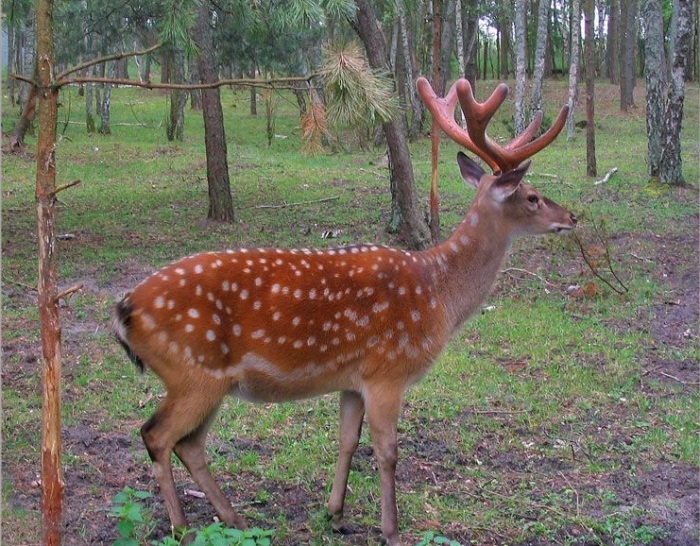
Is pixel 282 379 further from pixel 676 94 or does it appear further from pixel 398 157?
pixel 676 94

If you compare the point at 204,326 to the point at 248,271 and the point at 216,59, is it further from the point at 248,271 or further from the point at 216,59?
the point at 216,59

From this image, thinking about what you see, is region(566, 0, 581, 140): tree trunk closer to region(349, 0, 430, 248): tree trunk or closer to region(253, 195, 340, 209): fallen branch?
region(253, 195, 340, 209): fallen branch

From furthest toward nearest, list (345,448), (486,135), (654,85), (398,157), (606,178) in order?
(606,178), (654,85), (398,157), (486,135), (345,448)

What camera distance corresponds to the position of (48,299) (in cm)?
329

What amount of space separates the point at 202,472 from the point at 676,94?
11734 millimetres

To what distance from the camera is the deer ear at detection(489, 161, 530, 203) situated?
15.7ft

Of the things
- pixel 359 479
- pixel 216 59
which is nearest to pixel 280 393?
pixel 359 479

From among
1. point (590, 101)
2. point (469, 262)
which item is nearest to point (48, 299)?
point (469, 262)

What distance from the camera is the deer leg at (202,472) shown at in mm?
4352

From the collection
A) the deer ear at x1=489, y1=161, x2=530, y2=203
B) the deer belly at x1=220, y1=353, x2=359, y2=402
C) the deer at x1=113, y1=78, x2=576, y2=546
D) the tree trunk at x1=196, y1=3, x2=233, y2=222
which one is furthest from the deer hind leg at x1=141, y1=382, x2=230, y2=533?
the tree trunk at x1=196, y1=3, x2=233, y2=222

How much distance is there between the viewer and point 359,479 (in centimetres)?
509

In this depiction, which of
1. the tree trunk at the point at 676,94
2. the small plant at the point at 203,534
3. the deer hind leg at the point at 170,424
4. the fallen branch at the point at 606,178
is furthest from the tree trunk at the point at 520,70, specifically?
the small plant at the point at 203,534

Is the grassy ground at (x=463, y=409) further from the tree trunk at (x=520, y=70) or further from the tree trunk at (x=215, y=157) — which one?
the tree trunk at (x=520, y=70)

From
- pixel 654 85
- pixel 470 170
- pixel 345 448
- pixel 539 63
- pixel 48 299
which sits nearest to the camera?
pixel 48 299
